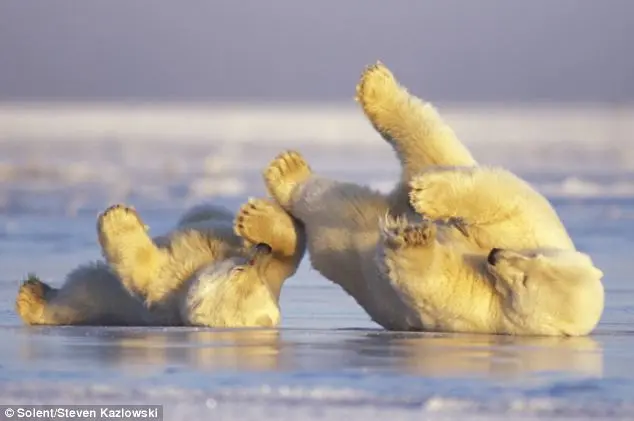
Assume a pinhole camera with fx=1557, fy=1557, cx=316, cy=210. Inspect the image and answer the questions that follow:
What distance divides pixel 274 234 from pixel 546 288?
1.23 m

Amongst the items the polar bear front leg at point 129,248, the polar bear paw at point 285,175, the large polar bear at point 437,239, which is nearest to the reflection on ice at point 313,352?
the large polar bear at point 437,239

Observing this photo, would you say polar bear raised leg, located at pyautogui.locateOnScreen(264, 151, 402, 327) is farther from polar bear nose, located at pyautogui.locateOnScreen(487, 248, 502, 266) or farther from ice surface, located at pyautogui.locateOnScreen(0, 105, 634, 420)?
polar bear nose, located at pyautogui.locateOnScreen(487, 248, 502, 266)

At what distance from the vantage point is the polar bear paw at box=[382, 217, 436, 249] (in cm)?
617

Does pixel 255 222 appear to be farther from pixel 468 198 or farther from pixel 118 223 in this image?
pixel 468 198

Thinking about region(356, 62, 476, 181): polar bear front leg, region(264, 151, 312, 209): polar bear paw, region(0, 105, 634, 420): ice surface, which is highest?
region(356, 62, 476, 181): polar bear front leg

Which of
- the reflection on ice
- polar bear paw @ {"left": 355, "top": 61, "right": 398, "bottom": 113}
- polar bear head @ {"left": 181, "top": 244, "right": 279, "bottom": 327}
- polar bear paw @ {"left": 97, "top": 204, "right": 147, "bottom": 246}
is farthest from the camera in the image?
polar bear paw @ {"left": 355, "top": 61, "right": 398, "bottom": 113}

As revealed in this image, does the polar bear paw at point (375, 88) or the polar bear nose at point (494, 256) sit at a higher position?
the polar bear paw at point (375, 88)

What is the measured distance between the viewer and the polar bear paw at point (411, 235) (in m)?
6.17

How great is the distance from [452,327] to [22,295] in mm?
2064

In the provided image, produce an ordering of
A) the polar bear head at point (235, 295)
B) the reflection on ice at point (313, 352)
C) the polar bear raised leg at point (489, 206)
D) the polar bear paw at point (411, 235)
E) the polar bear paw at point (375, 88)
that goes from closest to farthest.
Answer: the reflection on ice at point (313, 352) → the polar bear paw at point (411, 235) → the polar bear raised leg at point (489, 206) → the polar bear head at point (235, 295) → the polar bear paw at point (375, 88)

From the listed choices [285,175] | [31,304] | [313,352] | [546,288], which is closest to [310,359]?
Answer: [313,352]

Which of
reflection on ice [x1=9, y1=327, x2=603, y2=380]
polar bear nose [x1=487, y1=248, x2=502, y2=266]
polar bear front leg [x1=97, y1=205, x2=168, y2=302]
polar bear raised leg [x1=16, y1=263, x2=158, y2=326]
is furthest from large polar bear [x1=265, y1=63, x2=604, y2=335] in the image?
polar bear raised leg [x1=16, y1=263, x2=158, y2=326]

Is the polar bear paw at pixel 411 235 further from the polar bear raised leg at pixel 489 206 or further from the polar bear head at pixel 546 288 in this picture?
the polar bear head at pixel 546 288

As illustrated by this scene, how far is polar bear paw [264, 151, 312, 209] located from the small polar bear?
0.27ft
